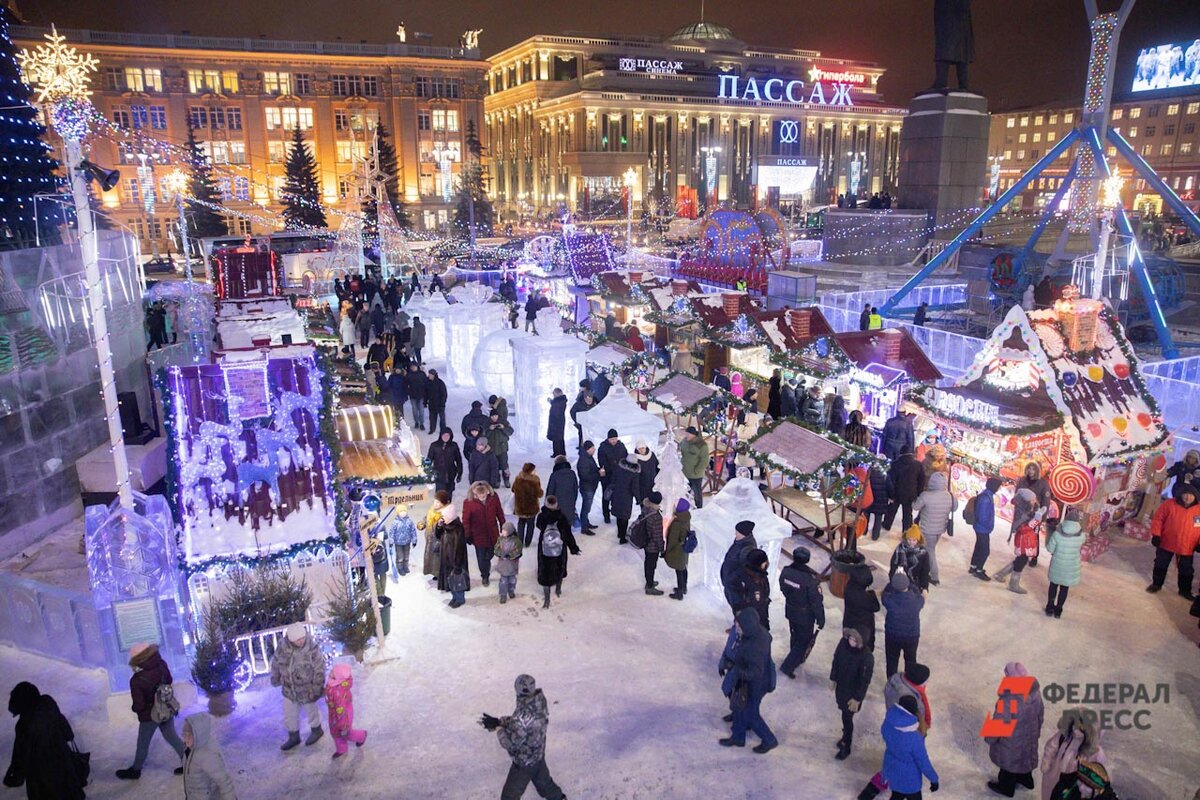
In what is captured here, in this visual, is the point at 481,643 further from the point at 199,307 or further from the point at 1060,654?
A: the point at 199,307

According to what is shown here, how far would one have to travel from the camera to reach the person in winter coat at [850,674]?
→ 19.9ft

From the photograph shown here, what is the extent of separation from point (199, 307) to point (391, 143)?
139 feet

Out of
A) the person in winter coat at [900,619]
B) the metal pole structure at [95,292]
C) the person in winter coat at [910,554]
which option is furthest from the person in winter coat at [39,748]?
the person in winter coat at [910,554]

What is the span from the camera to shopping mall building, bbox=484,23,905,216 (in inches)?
2830

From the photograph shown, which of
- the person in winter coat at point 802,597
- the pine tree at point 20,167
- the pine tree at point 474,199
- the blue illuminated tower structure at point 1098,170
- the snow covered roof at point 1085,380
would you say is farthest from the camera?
the pine tree at point 474,199

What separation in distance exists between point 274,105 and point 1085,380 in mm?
60430

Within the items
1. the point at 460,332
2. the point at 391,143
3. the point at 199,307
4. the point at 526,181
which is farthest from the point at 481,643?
the point at 526,181

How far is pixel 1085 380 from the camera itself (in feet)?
33.7

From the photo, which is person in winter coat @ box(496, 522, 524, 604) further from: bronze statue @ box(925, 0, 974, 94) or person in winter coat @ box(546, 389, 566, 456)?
bronze statue @ box(925, 0, 974, 94)

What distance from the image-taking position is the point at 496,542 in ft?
28.7

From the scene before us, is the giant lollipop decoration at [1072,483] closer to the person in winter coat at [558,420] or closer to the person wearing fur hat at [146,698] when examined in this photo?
the person in winter coat at [558,420]

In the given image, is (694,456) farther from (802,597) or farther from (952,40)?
(952,40)

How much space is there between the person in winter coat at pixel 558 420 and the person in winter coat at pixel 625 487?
98.9 inches

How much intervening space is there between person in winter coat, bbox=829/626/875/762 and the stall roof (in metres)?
8.01
